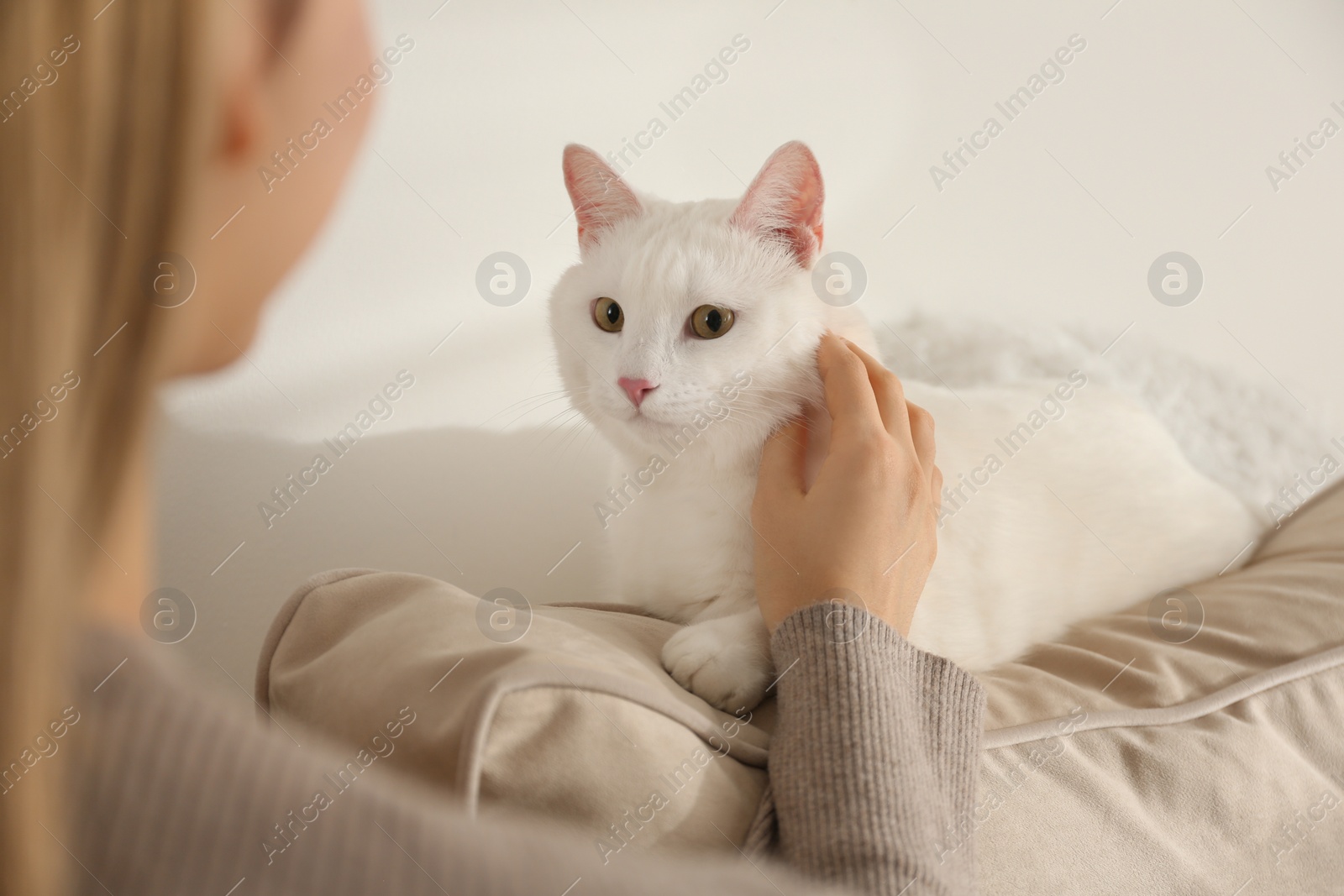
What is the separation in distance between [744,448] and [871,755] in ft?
1.47

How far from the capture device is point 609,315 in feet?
3.57

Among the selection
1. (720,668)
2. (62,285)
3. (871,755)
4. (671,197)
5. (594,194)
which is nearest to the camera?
(62,285)

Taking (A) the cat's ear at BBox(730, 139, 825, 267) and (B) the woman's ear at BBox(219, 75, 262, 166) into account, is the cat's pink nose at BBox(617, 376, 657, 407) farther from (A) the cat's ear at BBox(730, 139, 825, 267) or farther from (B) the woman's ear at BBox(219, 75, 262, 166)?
(B) the woman's ear at BBox(219, 75, 262, 166)

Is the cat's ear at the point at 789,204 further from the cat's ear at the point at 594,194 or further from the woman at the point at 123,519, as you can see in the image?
the woman at the point at 123,519

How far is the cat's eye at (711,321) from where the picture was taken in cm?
Result: 102

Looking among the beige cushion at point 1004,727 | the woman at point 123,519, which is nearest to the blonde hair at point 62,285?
the woman at point 123,519

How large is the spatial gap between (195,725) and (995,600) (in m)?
1.03

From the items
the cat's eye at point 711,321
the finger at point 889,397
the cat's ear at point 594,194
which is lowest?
the finger at point 889,397

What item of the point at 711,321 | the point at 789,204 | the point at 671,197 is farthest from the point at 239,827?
the point at 671,197

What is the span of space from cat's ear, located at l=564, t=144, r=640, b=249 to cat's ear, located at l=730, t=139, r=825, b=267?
0.58 ft

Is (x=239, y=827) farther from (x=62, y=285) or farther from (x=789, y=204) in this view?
(x=789, y=204)

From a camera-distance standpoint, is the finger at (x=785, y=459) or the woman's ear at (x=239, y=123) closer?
the woman's ear at (x=239, y=123)

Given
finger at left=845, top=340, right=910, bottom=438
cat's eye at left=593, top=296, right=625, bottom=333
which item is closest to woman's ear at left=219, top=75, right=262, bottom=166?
cat's eye at left=593, top=296, right=625, bottom=333

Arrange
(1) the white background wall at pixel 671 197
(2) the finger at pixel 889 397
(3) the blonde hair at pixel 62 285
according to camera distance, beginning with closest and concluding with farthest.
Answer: (3) the blonde hair at pixel 62 285 < (2) the finger at pixel 889 397 < (1) the white background wall at pixel 671 197
